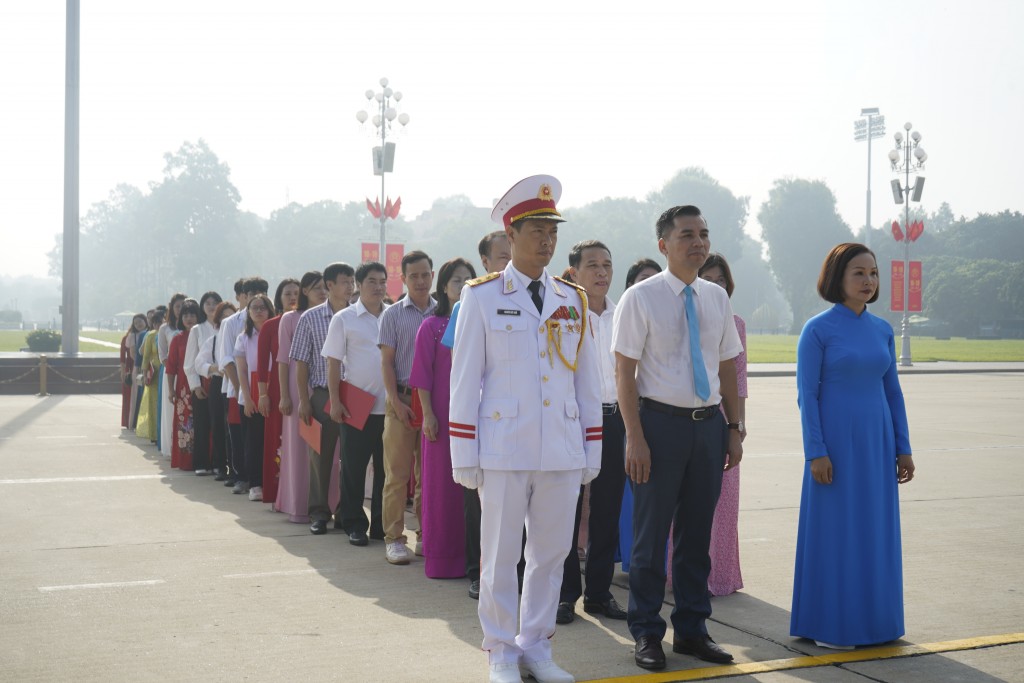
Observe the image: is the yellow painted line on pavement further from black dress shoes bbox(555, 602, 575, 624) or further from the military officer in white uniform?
black dress shoes bbox(555, 602, 575, 624)

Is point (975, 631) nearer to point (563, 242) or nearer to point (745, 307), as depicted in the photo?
point (563, 242)

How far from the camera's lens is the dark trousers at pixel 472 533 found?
19.8 feet

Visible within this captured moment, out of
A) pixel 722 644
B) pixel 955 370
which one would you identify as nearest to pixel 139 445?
pixel 722 644

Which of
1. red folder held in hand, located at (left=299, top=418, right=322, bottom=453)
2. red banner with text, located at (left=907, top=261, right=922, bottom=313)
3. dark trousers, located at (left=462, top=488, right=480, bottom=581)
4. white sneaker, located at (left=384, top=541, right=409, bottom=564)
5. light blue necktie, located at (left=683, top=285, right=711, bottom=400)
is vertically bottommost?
white sneaker, located at (left=384, top=541, right=409, bottom=564)

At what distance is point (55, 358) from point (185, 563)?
21138 millimetres

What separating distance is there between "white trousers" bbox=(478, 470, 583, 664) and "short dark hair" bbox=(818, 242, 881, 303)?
1575mm

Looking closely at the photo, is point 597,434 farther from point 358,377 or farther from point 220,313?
point 220,313

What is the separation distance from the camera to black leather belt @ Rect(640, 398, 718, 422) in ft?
15.2

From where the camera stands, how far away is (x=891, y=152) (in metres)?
39.7

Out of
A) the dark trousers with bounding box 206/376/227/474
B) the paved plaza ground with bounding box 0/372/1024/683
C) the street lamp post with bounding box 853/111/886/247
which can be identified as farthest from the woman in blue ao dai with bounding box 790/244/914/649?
the street lamp post with bounding box 853/111/886/247

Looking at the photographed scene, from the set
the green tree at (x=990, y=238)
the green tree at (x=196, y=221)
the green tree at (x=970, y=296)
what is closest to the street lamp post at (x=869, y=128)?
the green tree at (x=970, y=296)

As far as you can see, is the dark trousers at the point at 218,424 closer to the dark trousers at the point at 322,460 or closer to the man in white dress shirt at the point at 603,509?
the dark trousers at the point at 322,460

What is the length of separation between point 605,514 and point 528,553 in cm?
126

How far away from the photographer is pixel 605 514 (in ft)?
18.4
